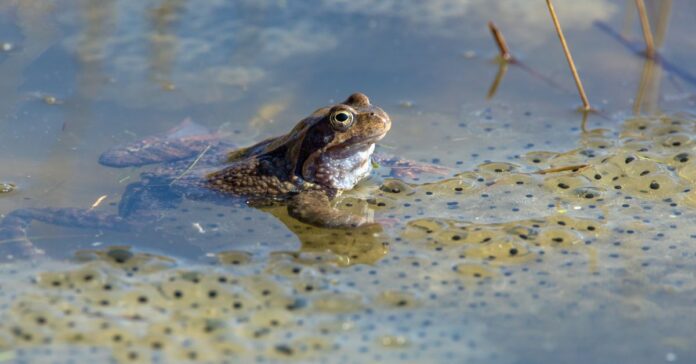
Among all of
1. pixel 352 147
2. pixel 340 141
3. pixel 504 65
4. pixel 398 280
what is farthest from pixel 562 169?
pixel 504 65

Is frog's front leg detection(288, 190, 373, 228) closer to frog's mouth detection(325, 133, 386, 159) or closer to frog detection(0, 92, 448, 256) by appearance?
frog detection(0, 92, 448, 256)

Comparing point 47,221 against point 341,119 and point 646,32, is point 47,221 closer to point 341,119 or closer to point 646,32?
point 341,119

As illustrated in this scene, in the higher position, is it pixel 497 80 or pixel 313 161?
pixel 497 80

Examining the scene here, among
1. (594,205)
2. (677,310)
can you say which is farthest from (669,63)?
(677,310)

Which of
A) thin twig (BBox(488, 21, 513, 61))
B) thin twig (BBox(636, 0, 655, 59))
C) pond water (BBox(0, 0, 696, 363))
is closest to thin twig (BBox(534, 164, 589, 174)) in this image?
pond water (BBox(0, 0, 696, 363))

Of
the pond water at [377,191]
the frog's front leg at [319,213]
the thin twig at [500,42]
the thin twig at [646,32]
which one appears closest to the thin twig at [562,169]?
the pond water at [377,191]

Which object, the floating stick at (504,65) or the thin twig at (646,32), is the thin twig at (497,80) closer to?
the floating stick at (504,65)

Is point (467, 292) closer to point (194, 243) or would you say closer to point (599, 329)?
point (599, 329)
